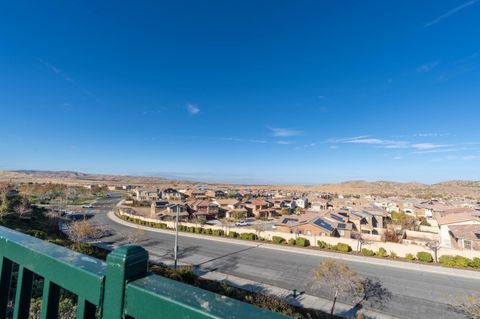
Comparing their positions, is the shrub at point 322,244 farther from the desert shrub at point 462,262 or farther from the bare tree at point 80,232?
the bare tree at point 80,232

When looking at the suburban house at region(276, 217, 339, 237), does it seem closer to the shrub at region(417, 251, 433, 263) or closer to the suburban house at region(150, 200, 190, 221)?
the shrub at region(417, 251, 433, 263)

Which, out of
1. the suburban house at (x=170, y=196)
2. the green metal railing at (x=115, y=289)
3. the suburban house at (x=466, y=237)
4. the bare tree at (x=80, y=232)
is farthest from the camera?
the suburban house at (x=170, y=196)

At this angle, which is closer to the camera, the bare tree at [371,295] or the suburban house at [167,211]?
the bare tree at [371,295]

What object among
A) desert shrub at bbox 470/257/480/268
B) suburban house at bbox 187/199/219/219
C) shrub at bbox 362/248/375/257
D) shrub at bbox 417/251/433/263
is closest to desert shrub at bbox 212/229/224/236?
suburban house at bbox 187/199/219/219

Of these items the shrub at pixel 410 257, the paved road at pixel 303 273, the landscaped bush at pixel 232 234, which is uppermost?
the shrub at pixel 410 257

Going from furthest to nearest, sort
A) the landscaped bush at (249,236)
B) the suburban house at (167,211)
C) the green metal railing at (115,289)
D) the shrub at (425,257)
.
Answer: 1. the suburban house at (167,211)
2. the landscaped bush at (249,236)
3. the shrub at (425,257)
4. the green metal railing at (115,289)

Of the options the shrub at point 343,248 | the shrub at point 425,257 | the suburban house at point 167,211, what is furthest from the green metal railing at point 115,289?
the suburban house at point 167,211

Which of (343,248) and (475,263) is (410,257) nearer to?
(475,263)

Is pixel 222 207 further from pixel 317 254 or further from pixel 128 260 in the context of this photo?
pixel 128 260

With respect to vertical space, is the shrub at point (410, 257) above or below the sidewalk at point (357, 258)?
above
